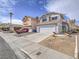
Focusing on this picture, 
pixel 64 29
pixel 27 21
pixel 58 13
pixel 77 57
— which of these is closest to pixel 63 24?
pixel 64 29

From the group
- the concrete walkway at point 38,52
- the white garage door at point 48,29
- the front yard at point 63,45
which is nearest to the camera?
the concrete walkway at point 38,52

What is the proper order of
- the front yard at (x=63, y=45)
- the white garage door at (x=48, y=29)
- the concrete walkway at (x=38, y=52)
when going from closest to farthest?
the concrete walkway at (x=38, y=52), the front yard at (x=63, y=45), the white garage door at (x=48, y=29)

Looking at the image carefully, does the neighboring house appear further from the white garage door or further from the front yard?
the front yard

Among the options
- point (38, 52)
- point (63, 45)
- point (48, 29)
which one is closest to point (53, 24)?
point (48, 29)

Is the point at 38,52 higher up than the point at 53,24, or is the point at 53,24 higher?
the point at 53,24

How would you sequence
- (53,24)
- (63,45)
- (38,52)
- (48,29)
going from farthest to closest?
(48,29) → (53,24) → (63,45) → (38,52)

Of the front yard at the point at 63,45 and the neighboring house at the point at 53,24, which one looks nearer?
the front yard at the point at 63,45

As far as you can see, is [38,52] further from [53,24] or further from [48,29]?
[48,29]

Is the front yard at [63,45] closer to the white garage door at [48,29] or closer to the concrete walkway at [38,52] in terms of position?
the concrete walkway at [38,52]

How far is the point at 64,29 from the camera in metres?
29.3

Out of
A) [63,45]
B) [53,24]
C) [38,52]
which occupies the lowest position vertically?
[38,52]

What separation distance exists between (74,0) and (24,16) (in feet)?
98.7

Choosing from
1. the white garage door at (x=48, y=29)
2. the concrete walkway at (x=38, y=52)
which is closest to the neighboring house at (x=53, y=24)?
the white garage door at (x=48, y=29)

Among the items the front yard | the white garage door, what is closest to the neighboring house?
the white garage door
